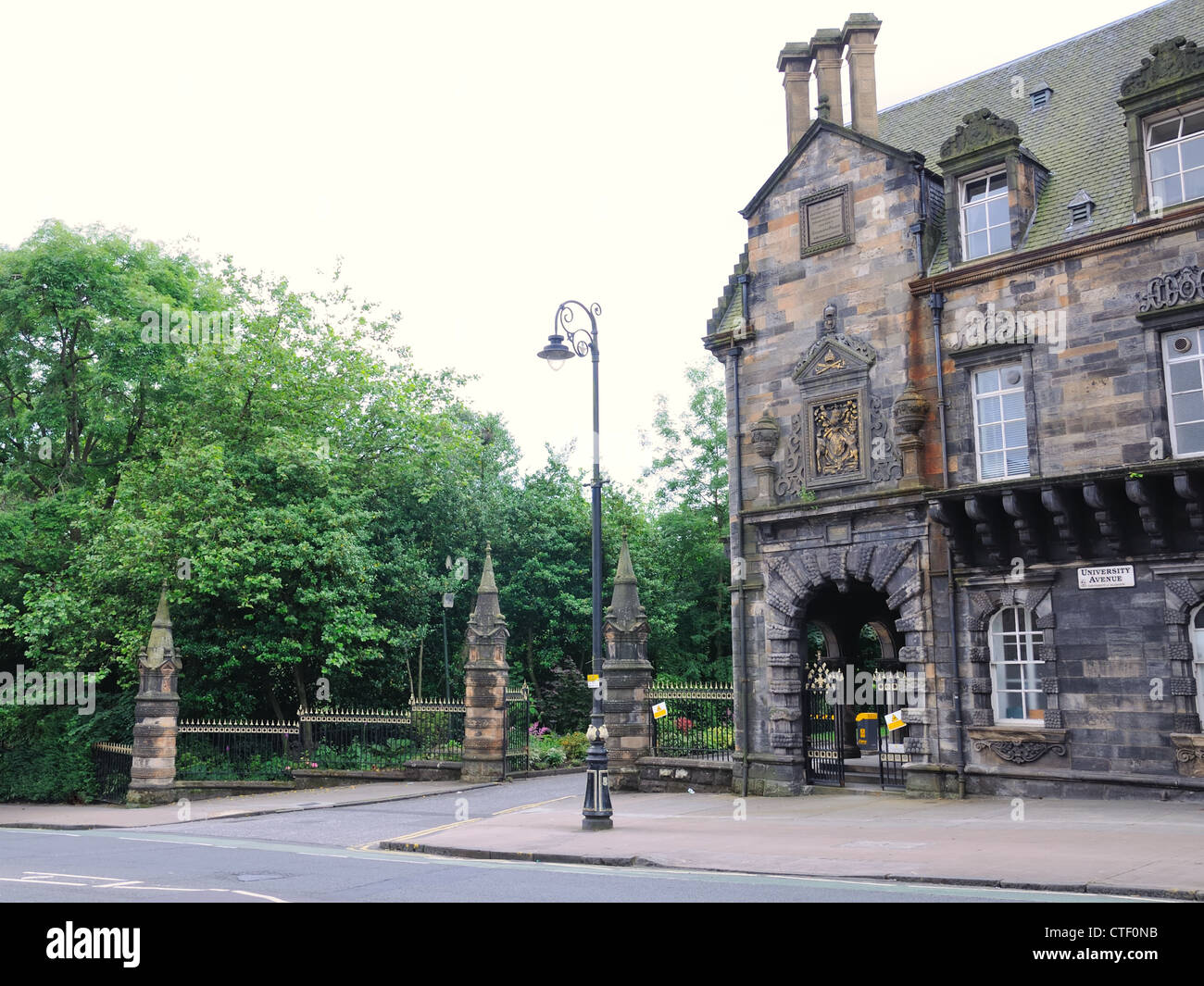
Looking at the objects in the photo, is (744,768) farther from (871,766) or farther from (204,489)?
(204,489)

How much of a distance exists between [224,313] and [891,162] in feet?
66.8

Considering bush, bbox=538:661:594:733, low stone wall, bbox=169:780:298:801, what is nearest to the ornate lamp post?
A: low stone wall, bbox=169:780:298:801

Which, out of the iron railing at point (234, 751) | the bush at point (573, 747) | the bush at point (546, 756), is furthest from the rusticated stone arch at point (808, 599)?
the iron railing at point (234, 751)

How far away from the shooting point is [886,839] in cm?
1358

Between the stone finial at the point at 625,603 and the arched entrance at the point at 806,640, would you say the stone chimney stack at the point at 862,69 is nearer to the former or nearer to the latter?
the arched entrance at the point at 806,640

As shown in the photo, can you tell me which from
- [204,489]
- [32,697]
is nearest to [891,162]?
[204,489]

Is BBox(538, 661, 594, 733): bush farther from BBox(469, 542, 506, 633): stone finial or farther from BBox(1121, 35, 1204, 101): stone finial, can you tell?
BBox(1121, 35, 1204, 101): stone finial

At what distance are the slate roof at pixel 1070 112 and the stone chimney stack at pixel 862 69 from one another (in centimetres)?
117

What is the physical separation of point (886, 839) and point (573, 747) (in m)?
17.5

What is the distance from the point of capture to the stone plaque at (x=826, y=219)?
68.3 ft

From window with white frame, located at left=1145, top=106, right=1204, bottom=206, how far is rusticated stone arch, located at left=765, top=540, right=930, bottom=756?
695 cm

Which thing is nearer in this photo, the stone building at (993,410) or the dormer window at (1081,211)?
the stone building at (993,410)

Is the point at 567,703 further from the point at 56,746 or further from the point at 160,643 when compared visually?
the point at 56,746

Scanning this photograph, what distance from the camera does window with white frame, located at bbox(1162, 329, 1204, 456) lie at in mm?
16406
